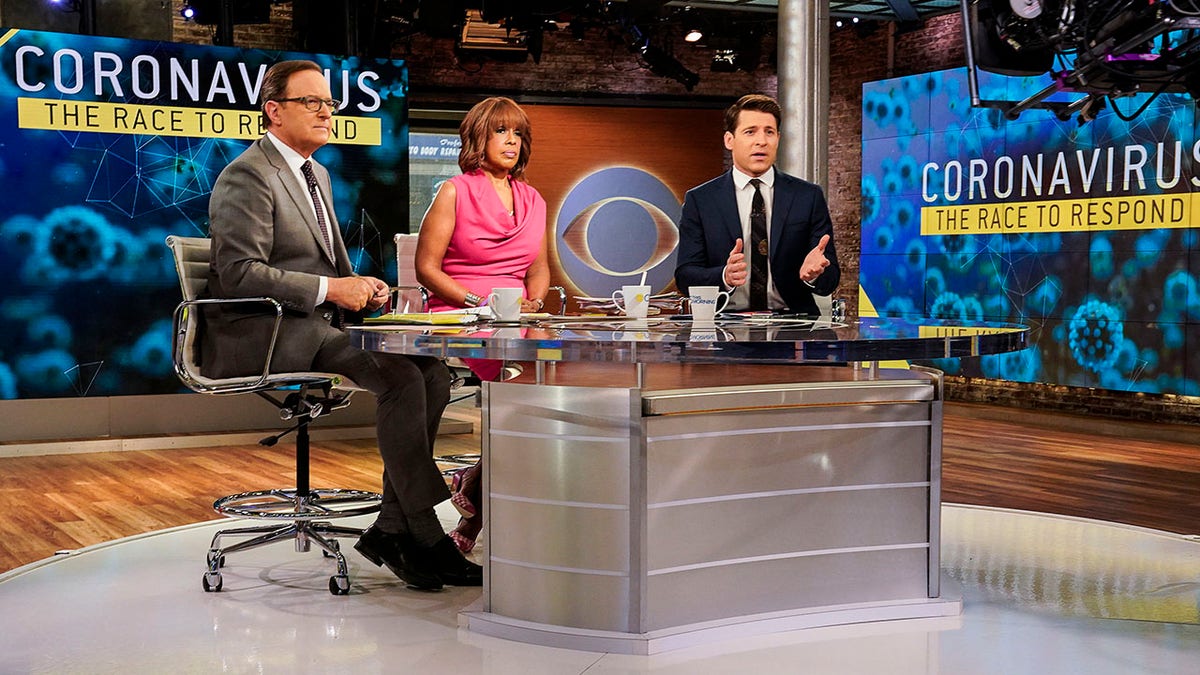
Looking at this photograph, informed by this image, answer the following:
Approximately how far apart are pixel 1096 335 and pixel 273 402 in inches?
224

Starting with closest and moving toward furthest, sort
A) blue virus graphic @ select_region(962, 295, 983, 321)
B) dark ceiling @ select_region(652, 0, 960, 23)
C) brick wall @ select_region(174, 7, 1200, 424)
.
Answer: blue virus graphic @ select_region(962, 295, 983, 321)
dark ceiling @ select_region(652, 0, 960, 23)
brick wall @ select_region(174, 7, 1200, 424)

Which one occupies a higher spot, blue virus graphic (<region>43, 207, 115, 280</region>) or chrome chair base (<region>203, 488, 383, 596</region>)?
blue virus graphic (<region>43, 207, 115, 280</region>)

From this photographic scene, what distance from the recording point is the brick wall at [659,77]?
404 inches

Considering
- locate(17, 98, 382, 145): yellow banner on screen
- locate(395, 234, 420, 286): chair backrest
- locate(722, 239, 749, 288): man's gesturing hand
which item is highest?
locate(17, 98, 382, 145): yellow banner on screen

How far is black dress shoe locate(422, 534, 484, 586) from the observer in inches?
129

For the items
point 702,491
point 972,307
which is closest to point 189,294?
point 702,491

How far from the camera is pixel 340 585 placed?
10.6 feet

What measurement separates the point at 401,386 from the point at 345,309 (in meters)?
0.36

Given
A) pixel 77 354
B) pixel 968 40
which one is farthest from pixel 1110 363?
pixel 77 354

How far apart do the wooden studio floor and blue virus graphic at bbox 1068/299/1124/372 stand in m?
0.40

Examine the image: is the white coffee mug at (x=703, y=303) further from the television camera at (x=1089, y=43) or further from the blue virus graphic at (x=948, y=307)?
the blue virus graphic at (x=948, y=307)

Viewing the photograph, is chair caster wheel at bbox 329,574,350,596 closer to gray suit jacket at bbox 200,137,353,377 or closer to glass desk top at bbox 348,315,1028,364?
gray suit jacket at bbox 200,137,353,377

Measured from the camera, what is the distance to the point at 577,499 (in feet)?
8.85

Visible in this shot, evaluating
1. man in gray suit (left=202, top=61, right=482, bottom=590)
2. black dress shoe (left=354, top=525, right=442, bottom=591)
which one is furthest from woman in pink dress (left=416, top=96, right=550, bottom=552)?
black dress shoe (left=354, top=525, right=442, bottom=591)
